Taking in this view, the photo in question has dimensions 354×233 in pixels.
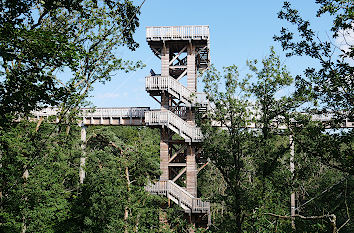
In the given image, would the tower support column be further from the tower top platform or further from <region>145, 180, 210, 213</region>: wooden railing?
<region>145, 180, 210, 213</region>: wooden railing

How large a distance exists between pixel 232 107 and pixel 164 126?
8458mm

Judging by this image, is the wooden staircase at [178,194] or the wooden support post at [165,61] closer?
the wooden staircase at [178,194]

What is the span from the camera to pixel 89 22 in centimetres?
1120

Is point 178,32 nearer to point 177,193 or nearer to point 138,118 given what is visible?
point 138,118

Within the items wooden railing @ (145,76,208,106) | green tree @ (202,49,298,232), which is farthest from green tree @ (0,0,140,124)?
wooden railing @ (145,76,208,106)

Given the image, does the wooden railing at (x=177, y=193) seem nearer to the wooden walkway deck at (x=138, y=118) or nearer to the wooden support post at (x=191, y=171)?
the wooden support post at (x=191, y=171)

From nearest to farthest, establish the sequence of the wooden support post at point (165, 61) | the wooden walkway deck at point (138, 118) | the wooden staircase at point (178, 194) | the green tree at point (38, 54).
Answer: the green tree at point (38, 54) → the wooden staircase at point (178, 194) → the wooden walkway deck at point (138, 118) → the wooden support post at point (165, 61)

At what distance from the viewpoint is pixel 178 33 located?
20.8 meters

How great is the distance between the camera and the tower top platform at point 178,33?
20.6 meters

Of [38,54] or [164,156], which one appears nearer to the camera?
[38,54]

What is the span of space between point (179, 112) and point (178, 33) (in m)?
5.04

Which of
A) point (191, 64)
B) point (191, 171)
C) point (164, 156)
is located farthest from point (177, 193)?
point (191, 64)

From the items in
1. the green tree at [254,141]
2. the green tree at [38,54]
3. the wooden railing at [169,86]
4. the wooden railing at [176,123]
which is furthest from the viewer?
the wooden railing at [169,86]

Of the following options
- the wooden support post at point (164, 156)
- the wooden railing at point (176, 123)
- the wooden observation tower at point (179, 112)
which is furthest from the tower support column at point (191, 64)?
the wooden support post at point (164, 156)
